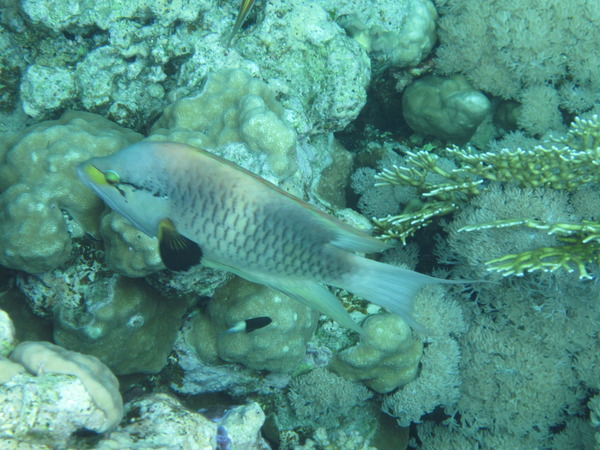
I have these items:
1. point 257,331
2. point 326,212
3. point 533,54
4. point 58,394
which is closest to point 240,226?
point 326,212

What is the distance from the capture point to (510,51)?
4.30 meters

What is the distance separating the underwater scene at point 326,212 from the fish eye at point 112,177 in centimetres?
77

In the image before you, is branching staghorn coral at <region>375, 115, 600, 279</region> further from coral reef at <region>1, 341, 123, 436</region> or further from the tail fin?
coral reef at <region>1, 341, 123, 436</region>

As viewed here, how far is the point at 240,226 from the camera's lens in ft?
6.16

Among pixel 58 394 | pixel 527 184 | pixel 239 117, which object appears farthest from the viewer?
pixel 527 184

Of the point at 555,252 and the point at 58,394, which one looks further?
the point at 555,252

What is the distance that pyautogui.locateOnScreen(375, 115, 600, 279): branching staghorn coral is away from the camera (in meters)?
3.29

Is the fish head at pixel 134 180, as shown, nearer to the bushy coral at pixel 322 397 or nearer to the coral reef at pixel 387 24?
the bushy coral at pixel 322 397

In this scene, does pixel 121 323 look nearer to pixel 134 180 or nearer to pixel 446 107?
pixel 134 180

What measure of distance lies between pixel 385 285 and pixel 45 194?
8.64 feet

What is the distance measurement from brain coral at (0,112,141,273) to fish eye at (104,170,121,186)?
1375mm

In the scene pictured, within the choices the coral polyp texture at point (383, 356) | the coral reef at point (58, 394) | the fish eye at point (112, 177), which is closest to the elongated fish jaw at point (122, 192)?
the fish eye at point (112, 177)

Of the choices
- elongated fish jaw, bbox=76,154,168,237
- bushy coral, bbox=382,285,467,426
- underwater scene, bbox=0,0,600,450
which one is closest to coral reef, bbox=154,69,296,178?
underwater scene, bbox=0,0,600,450

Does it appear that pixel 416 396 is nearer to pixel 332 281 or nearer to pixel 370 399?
pixel 370 399
